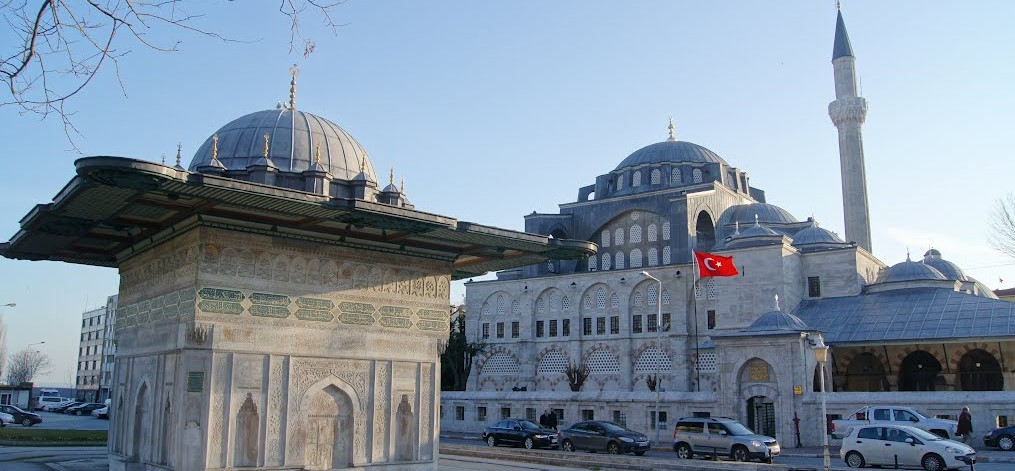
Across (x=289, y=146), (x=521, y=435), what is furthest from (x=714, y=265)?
(x=289, y=146)

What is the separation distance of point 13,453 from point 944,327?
29.5 m

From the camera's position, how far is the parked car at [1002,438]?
69.1 feet

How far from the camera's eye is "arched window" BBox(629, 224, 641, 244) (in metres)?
45.9

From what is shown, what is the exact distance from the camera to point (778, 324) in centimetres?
2683

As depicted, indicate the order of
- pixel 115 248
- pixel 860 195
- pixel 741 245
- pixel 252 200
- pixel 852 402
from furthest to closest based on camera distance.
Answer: pixel 860 195 → pixel 741 245 → pixel 852 402 → pixel 115 248 → pixel 252 200

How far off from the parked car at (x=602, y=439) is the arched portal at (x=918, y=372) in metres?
15.7

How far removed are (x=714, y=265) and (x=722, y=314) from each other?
401cm

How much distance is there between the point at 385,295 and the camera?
15133 millimetres

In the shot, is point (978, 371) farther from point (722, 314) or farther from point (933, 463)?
point (933, 463)

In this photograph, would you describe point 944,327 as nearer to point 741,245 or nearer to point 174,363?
point 741,245

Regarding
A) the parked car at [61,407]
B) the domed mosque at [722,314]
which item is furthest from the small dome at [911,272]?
the parked car at [61,407]

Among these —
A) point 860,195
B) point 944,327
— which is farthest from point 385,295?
point 860,195

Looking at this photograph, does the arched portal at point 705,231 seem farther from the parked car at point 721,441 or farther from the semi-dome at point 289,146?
the semi-dome at point 289,146

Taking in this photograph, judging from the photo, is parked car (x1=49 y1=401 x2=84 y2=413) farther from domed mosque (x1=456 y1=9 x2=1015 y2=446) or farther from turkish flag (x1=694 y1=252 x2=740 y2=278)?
turkish flag (x1=694 y1=252 x2=740 y2=278)
